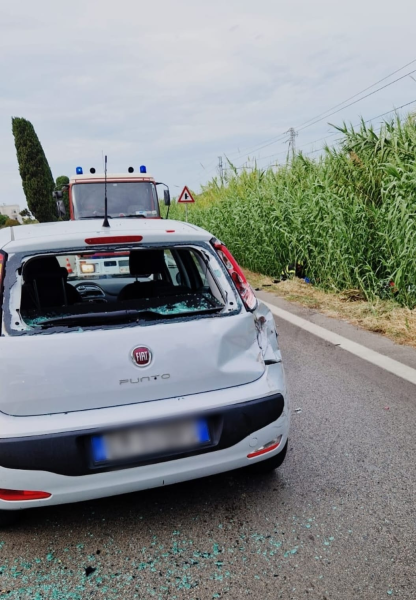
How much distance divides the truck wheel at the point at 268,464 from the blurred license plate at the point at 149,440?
0.61 meters

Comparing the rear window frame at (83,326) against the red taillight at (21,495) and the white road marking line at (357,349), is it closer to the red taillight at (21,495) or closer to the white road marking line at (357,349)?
the red taillight at (21,495)

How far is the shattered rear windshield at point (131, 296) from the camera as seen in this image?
2.49 metres

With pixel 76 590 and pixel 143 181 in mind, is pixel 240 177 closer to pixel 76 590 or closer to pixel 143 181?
pixel 143 181

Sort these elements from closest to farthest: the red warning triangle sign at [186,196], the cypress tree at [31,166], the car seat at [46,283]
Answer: the car seat at [46,283]
the red warning triangle sign at [186,196]
the cypress tree at [31,166]

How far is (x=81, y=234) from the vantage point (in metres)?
2.57

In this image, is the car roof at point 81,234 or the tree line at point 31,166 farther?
the tree line at point 31,166

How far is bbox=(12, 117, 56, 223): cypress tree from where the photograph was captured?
48.2 metres

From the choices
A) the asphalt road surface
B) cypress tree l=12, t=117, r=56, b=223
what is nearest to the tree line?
cypress tree l=12, t=117, r=56, b=223

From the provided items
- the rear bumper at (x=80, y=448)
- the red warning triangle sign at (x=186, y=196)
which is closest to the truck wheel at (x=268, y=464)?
the rear bumper at (x=80, y=448)

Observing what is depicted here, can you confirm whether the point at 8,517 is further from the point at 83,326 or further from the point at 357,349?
the point at 357,349

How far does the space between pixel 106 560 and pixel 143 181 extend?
347 inches

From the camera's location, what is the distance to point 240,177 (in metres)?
13.1

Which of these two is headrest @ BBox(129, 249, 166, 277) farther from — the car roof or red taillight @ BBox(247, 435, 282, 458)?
red taillight @ BBox(247, 435, 282, 458)

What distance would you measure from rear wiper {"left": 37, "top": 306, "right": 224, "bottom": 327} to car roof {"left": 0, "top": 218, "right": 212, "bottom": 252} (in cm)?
35
